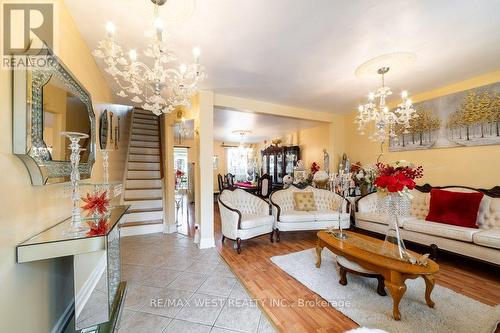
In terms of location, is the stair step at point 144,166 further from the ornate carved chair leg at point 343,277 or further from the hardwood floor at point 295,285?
the ornate carved chair leg at point 343,277

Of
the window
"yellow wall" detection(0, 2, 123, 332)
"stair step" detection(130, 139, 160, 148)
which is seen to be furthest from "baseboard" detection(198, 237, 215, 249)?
the window

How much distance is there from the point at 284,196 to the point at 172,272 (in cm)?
247

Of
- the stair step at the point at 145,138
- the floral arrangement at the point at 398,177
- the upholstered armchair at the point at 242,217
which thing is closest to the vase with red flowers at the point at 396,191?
the floral arrangement at the point at 398,177

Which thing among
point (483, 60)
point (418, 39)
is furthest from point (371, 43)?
point (483, 60)

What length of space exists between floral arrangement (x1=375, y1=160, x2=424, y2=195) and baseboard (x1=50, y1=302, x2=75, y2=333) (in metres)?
3.01

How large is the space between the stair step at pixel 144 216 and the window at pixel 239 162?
18.9 feet

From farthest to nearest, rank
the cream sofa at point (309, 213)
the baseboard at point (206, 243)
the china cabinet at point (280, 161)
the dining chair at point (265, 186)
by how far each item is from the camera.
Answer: the china cabinet at point (280, 161), the dining chair at point (265, 186), the cream sofa at point (309, 213), the baseboard at point (206, 243)

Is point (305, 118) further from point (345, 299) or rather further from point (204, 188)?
point (345, 299)

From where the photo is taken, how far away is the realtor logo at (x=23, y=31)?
41.0 inches

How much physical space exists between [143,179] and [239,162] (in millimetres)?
5847

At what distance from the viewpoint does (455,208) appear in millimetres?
2877

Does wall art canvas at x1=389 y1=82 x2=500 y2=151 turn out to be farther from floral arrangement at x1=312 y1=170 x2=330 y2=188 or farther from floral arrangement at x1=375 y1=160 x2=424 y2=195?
floral arrangement at x1=375 y1=160 x2=424 y2=195

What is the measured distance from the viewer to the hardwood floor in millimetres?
1749

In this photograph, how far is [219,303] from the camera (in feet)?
6.52
